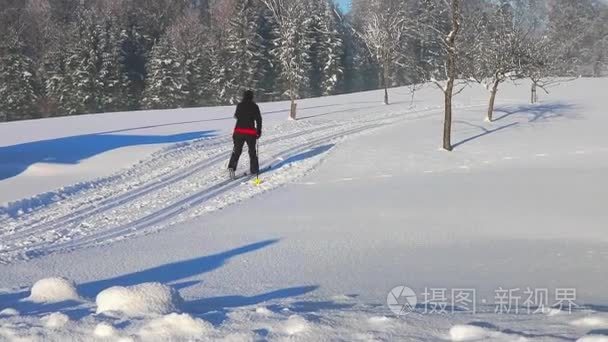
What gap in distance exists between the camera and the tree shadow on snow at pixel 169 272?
18.3 feet

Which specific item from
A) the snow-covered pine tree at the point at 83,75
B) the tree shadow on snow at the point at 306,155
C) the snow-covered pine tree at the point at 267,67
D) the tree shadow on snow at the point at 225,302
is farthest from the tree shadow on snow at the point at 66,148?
the snow-covered pine tree at the point at 267,67

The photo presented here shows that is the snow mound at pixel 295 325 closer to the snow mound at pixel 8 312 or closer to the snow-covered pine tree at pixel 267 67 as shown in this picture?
the snow mound at pixel 8 312

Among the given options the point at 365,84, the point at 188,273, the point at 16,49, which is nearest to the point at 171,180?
the point at 188,273

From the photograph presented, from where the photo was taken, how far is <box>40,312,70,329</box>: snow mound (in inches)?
145

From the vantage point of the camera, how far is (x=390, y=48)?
132 feet

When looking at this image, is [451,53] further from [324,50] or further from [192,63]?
[324,50]

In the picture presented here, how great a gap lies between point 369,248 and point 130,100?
48246mm

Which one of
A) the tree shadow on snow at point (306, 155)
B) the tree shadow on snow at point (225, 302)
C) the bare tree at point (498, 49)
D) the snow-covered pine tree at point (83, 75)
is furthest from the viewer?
the snow-covered pine tree at point (83, 75)

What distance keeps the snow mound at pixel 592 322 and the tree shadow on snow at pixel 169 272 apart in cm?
358

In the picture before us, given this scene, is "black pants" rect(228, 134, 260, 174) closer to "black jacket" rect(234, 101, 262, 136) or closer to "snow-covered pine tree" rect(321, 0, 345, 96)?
"black jacket" rect(234, 101, 262, 136)

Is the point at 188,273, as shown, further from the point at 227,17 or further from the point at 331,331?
the point at 227,17

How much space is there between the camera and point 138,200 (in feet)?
35.9

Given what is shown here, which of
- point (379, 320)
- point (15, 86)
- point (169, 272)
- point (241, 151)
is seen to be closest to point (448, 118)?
point (241, 151)

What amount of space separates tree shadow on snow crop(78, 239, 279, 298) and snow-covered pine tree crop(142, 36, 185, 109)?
44627 mm
